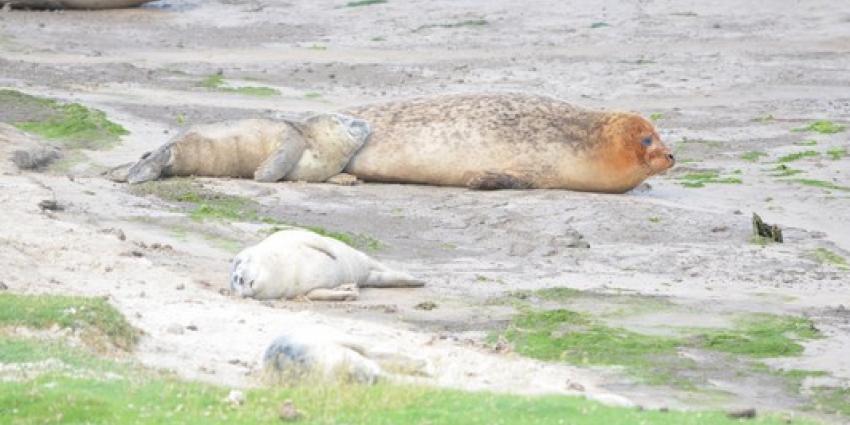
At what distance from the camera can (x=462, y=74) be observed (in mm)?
22438

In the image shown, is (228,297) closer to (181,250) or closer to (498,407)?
(181,250)

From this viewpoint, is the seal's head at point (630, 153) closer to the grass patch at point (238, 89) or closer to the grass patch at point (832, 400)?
the grass patch at point (238, 89)

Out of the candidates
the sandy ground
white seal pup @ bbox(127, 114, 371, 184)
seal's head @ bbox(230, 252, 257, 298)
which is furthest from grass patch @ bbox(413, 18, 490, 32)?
seal's head @ bbox(230, 252, 257, 298)

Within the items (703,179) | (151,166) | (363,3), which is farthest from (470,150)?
(363,3)

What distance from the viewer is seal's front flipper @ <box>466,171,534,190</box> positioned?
15.8 metres

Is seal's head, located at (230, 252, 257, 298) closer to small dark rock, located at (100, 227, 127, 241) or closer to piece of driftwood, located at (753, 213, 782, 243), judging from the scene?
small dark rock, located at (100, 227, 127, 241)

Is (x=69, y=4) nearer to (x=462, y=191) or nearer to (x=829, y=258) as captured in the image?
(x=462, y=191)

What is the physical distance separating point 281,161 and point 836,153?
5155mm

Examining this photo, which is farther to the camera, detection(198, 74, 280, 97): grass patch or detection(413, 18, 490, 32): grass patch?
detection(413, 18, 490, 32): grass patch

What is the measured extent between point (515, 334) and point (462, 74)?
1223 cm

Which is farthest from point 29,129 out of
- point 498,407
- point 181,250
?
point 498,407

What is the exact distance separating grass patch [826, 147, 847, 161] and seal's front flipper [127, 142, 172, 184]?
5956mm

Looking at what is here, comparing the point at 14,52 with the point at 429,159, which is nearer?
the point at 429,159

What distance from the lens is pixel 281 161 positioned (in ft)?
52.4
